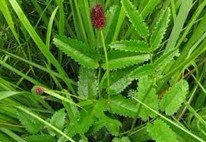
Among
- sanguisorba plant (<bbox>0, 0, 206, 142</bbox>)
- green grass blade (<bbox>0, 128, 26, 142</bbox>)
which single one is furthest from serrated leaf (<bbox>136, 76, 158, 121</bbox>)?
green grass blade (<bbox>0, 128, 26, 142</bbox>)

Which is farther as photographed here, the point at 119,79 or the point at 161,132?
the point at 119,79

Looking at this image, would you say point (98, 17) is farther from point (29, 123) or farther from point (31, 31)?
point (29, 123)

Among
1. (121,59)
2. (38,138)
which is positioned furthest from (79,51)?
(38,138)

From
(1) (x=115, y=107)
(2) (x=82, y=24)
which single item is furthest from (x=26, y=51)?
(1) (x=115, y=107)

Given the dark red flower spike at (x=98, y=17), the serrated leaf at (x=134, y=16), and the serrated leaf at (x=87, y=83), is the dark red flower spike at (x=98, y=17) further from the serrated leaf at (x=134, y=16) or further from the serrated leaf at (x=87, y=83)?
the serrated leaf at (x=87, y=83)

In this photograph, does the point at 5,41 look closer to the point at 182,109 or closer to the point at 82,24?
the point at 82,24

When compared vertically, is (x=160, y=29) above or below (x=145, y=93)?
above

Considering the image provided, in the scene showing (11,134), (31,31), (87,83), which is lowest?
(11,134)
